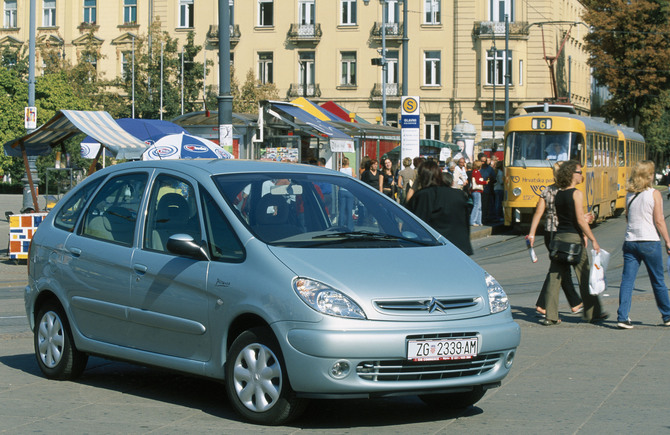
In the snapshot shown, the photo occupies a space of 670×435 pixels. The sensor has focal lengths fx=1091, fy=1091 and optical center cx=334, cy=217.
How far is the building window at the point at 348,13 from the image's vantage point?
215ft

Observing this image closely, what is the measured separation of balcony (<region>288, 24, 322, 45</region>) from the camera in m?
65.7

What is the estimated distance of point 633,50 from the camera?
64375 mm

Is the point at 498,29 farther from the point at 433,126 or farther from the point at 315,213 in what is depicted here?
the point at 315,213

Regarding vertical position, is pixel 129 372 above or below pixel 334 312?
below

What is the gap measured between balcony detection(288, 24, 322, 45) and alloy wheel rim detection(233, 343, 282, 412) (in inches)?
2377

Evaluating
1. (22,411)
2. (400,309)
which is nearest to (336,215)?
(400,309)

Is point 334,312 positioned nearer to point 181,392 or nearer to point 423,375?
point 423,375

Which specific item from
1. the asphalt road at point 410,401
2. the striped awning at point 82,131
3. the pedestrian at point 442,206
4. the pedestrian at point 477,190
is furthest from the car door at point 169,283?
the pedestrian at point 477,190

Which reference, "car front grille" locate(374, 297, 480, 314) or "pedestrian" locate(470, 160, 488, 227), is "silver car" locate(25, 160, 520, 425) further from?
"pedestrian" locate(470, 160, 488, 227)

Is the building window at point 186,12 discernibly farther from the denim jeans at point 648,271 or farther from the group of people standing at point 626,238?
the denim jeans at point 648,271

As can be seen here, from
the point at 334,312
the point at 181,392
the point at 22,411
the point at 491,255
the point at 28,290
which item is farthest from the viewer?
the point at 491,255

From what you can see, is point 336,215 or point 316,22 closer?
point 336,215

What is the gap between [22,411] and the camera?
267 inches

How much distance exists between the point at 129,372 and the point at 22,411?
1657 millimetres
